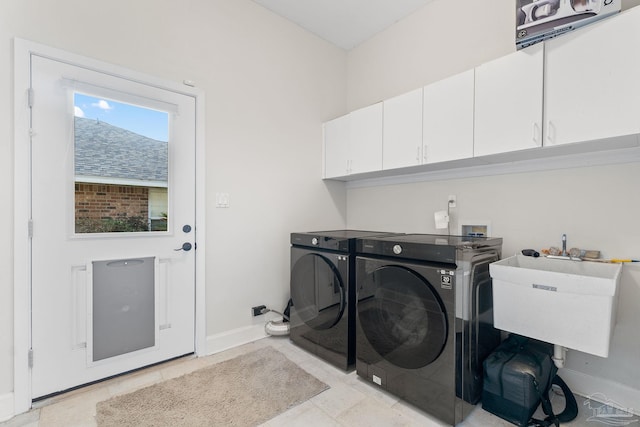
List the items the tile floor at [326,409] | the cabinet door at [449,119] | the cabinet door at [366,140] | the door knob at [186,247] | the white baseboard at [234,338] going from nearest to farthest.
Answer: the tile floor at [326,409] → the cabinet door at [449,119] → the door knob at [186,247] → the white baseboard at [234,338] → the cabinet door at [366,140]

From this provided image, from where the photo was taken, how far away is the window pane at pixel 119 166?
1855 mm

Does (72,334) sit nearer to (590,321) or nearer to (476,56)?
(590,321)

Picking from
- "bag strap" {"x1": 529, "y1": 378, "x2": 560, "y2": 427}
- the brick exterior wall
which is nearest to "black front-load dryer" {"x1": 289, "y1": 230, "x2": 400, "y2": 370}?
"bag strap" {"x1": 529, "y1": 378, "x2": 560, "y2": 427}

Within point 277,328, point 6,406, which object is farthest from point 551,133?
point 6,406

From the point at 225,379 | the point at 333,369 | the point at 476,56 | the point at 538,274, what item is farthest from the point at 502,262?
the point at 225,379

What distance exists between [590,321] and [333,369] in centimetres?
152

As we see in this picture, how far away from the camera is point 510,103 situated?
1770 millimetres

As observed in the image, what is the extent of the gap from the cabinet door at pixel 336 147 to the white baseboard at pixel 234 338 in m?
1.61

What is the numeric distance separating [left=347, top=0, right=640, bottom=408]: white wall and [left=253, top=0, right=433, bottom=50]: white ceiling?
4.6 inches

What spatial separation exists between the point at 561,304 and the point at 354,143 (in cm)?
190

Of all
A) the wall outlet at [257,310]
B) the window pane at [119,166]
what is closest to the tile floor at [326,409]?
the wall outlet at [257,310]

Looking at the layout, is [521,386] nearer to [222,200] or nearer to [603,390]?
[603,390]

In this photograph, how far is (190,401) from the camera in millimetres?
1743

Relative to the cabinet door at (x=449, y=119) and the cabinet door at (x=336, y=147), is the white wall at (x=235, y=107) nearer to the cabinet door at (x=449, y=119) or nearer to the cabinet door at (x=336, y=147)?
the cabinet door at (x=336, y=147)
